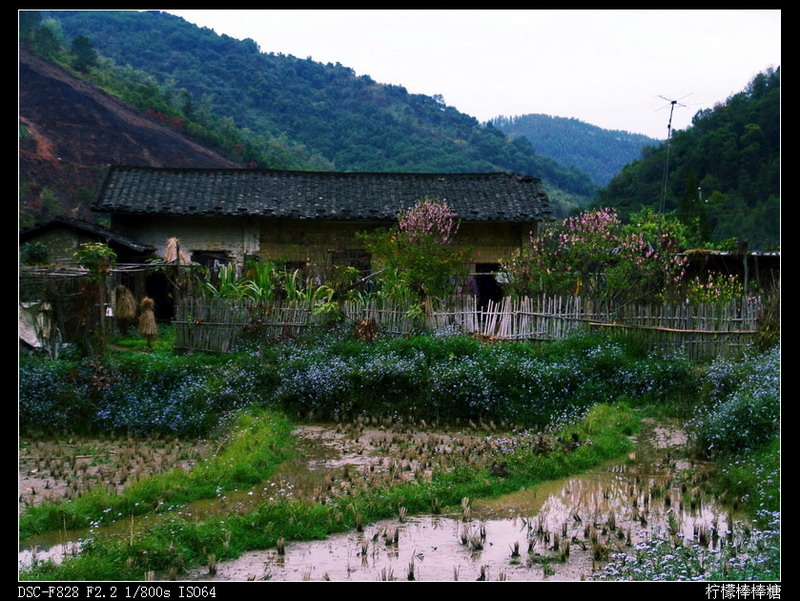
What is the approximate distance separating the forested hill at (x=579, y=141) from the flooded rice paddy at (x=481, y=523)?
201ft

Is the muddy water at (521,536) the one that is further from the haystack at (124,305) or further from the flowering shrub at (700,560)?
the haystack at (124,305)

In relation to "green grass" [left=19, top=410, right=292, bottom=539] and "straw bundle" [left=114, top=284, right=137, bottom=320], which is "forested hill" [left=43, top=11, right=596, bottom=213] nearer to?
A: "straw bundle" [left=114, top=284, right=137, bottom=320]

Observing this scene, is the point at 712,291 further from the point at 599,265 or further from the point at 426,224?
the point at 426,224

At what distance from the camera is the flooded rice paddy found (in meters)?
6.06

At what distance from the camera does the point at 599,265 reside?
1542 centimetres

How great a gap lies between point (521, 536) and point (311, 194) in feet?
51.2

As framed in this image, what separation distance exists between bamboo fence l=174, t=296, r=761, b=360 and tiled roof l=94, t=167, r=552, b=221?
568 centimetres

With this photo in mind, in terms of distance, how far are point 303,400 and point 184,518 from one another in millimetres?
4961

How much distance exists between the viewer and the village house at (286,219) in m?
20.1

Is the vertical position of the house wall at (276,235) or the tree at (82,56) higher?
the tree at (82,56)

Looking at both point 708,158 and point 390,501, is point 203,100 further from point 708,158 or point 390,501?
point 390,501

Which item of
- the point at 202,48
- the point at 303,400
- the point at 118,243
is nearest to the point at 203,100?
the point at 202,48

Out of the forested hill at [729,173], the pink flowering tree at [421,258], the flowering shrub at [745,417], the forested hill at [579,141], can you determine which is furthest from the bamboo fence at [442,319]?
the forested hill at [579,141]
